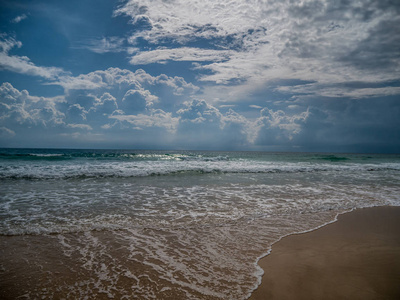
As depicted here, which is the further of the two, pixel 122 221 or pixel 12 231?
pixel 122 221

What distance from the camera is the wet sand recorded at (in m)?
2.75

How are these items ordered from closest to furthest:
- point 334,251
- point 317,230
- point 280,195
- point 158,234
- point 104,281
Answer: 1. point 104,281
2. point 334,251
3. point 158,234
4. point 317,230
5. point 280,195

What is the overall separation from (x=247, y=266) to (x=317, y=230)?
2.63 metres

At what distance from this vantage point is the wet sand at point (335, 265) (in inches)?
108

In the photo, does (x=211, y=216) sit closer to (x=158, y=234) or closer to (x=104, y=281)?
(x=158, y=234)

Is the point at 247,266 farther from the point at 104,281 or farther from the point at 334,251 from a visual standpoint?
the point at 104,281

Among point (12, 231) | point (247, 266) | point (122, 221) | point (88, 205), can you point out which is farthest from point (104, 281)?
point (88, 205)

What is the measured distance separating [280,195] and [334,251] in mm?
4775

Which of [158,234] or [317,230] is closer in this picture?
[158,234]

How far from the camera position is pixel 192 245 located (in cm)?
408

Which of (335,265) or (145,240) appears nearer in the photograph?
(335,265)

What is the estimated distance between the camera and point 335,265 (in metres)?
3.41

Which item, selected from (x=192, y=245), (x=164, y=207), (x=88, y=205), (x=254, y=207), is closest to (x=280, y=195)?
(x=254, y=207)

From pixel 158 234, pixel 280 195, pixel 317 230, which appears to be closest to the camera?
pixel 158 234
